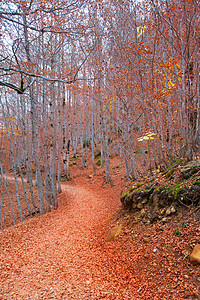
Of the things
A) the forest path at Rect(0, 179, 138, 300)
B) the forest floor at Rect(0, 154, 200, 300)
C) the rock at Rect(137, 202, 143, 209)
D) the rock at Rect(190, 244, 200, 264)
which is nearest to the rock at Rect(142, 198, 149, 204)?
the rock at Rect(137, 202, 143, 209)

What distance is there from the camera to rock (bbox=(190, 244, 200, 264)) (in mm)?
2439

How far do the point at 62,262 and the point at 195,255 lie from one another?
2890mm

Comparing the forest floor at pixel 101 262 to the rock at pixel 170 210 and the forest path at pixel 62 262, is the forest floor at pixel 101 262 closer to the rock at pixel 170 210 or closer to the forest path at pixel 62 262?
the forest path at pixel 62 262

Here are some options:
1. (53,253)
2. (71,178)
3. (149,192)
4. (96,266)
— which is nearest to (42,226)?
(53,253)

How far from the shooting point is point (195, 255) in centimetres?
249

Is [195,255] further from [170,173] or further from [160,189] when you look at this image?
[170,173]

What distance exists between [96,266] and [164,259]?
155 centimetres

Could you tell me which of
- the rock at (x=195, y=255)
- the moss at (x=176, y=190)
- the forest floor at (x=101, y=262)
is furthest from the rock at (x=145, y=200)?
the rock at (x=195, y=255)

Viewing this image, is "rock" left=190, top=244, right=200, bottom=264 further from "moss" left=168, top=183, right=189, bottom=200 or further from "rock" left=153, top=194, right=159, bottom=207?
"rock" left=153, top=194, right=159, bottom=207

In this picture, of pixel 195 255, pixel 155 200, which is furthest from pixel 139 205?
pixel 195 255

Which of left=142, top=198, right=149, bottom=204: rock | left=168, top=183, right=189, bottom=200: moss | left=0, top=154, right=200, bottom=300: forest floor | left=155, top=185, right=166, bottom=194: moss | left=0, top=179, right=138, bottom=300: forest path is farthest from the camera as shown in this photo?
left=142, top=198, right=149, bottom=204: rock

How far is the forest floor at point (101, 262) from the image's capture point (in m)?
2.63

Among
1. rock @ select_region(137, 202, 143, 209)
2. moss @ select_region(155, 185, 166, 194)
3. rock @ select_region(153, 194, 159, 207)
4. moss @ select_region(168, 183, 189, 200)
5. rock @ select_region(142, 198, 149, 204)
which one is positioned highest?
moss @ select_region(168, 183, 189, 200)

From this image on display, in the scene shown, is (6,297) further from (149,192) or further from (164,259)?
(149,192)
